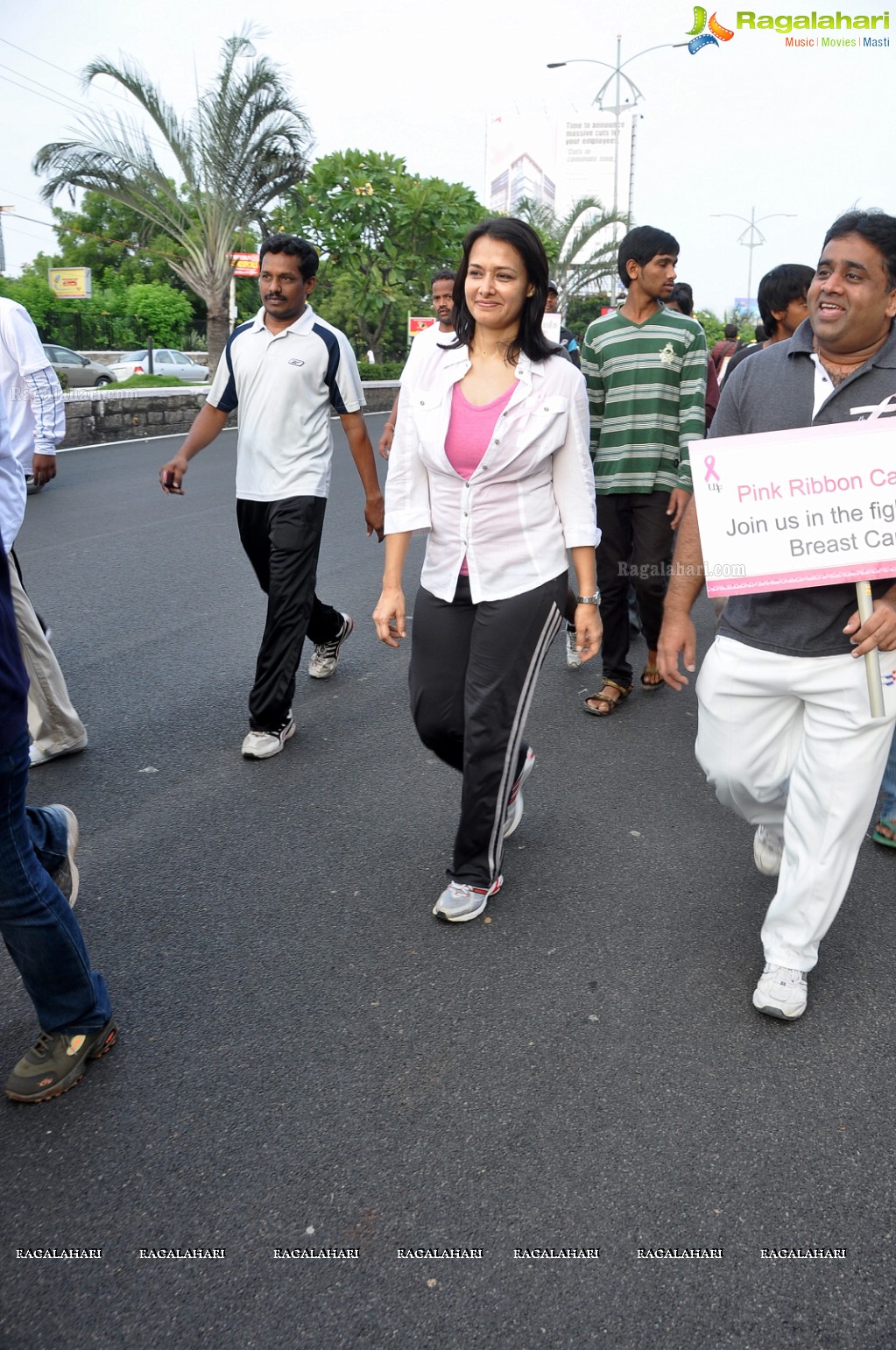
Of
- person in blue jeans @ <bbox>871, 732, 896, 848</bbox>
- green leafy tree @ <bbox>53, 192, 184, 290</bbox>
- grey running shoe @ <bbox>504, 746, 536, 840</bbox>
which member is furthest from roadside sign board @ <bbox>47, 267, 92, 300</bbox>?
person in blue jeans @ <bbox>871, 732, 896, 848</bbox>

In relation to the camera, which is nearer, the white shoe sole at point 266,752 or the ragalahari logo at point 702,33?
the white shoe sole at point 266,752

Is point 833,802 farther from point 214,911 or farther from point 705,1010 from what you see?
point 214,911

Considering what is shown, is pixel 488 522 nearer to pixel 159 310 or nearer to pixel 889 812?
pixel 889 812

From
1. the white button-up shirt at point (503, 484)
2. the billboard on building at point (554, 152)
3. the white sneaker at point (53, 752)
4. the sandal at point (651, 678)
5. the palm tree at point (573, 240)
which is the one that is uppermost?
the billboard on building at point (554, 152)

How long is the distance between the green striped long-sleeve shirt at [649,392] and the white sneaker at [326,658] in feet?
5.36

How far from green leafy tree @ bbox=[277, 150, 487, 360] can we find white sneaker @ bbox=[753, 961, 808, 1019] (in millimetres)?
28481

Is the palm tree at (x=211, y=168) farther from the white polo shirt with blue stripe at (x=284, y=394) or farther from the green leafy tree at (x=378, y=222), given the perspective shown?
the white polo shirt with blue stripe at (x=284, y=394)

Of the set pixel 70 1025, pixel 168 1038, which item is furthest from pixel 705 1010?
pixel 70 1025

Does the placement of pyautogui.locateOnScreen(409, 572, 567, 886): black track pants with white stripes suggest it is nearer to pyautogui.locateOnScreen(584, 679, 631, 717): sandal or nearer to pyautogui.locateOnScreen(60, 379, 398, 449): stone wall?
pyautogui.locateOnScreen(584, 679, 631, 717): sandal

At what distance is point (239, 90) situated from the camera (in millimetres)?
22297

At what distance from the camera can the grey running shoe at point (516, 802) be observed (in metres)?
3.79

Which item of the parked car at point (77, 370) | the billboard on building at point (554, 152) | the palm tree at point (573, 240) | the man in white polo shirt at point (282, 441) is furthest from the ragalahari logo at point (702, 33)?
the billboard on building at point (554, 152)

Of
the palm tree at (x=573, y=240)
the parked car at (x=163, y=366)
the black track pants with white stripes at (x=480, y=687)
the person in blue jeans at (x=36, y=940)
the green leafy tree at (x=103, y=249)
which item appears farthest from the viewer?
the green leafy tree at (x=103, y=249)

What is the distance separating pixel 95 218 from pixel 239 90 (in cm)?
3164
